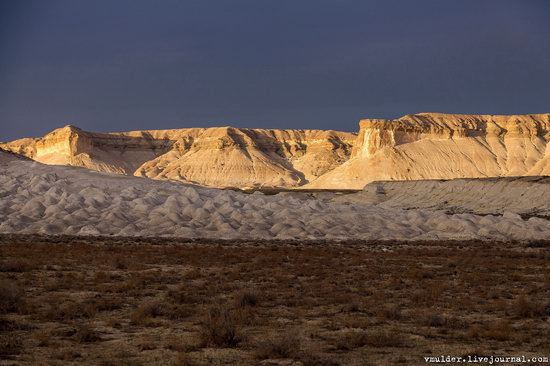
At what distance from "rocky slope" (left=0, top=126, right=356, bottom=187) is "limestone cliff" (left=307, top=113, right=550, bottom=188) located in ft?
90.9

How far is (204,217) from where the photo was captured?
4428 centimetres

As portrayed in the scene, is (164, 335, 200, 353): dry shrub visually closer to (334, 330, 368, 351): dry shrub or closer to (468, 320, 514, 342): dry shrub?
(334, 330, 368, 351): dry shrub

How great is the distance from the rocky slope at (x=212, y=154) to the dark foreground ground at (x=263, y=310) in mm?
136288

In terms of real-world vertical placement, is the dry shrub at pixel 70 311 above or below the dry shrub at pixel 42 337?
above

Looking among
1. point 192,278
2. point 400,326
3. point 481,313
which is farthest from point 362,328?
point 192,278

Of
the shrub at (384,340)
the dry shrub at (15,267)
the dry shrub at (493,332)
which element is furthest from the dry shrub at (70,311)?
the dry shrub at (15,267)

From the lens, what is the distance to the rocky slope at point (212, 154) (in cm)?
16800

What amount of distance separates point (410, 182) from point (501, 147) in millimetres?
52025

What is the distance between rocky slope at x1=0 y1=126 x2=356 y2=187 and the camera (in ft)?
551

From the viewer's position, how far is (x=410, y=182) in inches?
3674

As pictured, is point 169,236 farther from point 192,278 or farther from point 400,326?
point 400,326

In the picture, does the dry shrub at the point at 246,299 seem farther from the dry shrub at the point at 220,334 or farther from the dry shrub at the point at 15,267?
the dry shrub at the point at 15,267

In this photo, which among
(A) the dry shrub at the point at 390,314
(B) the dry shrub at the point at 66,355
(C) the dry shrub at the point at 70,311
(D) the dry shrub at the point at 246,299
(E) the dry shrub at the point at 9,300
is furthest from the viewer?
(D) the dry shrub at the point at 246,299

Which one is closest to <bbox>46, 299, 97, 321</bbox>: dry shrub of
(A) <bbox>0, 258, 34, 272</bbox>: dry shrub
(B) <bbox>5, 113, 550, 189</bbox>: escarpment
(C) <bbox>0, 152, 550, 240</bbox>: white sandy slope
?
(A) <bbox>0, 258, 34, 272</bbox>: dry shrub
